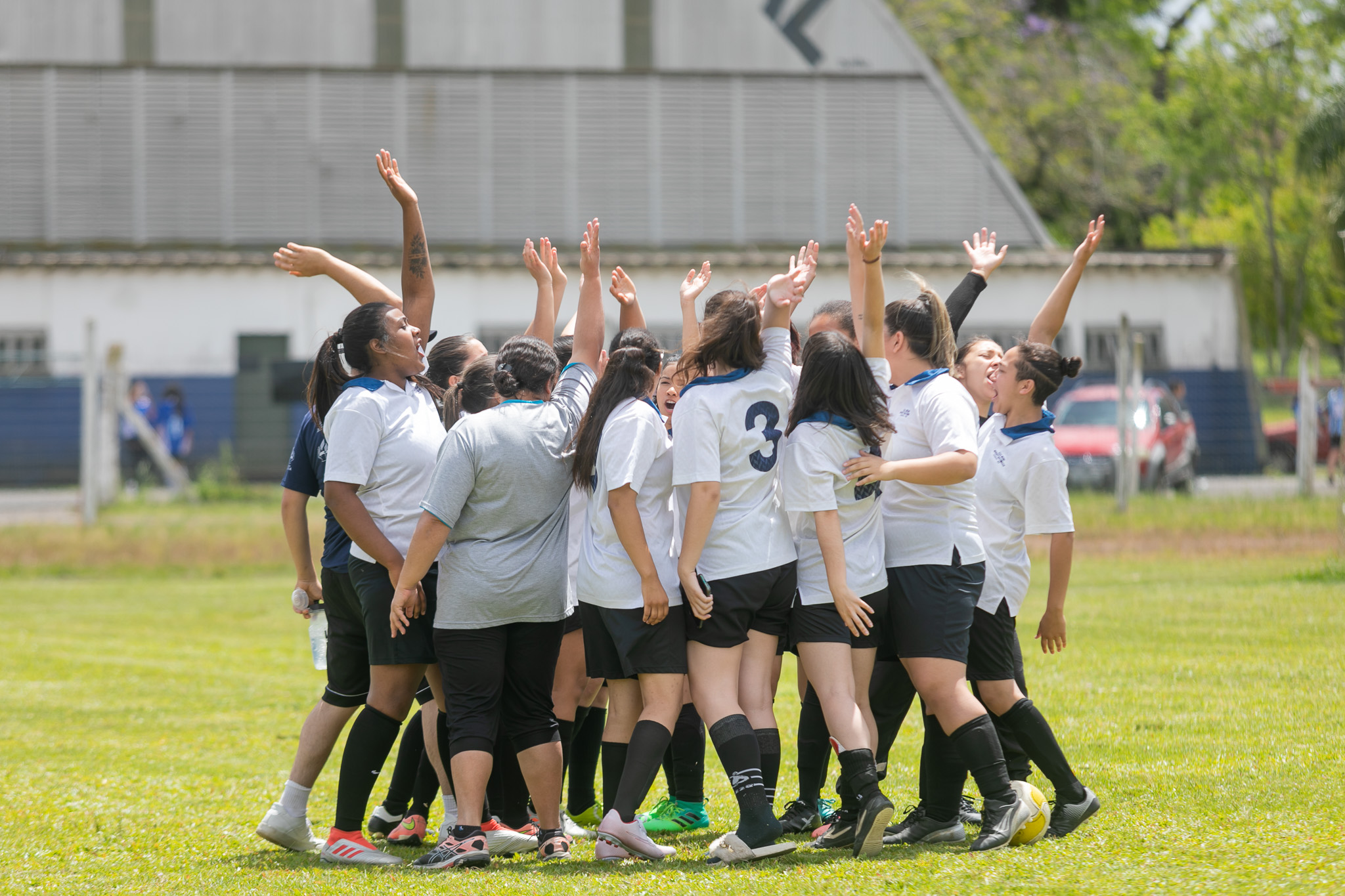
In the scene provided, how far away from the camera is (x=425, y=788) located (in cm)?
562

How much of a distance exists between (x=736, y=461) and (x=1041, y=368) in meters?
1.26

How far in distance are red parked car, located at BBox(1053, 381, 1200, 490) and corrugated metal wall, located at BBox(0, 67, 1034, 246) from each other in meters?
7.66

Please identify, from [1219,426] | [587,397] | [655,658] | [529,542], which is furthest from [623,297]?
[1219,426]

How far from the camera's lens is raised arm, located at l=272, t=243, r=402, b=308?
5.54m

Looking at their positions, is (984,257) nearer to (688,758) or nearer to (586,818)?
(688,758)

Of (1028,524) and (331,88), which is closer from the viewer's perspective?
(1028,524)

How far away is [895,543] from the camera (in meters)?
5.04

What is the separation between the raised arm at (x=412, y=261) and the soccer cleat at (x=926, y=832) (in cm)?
267

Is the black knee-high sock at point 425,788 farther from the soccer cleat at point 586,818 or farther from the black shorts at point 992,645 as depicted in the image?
the black shorts at point 992,645

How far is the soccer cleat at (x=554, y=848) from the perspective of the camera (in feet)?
16.3

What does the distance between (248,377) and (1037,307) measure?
49.4ft

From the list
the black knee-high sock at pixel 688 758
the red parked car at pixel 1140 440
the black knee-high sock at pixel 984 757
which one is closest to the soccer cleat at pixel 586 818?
the black knee-high sock at pixel 688 758

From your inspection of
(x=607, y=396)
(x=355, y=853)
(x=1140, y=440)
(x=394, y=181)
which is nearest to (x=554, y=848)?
(x=355, y=853)

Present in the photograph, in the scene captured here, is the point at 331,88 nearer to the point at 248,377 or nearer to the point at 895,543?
the point at 248,377
